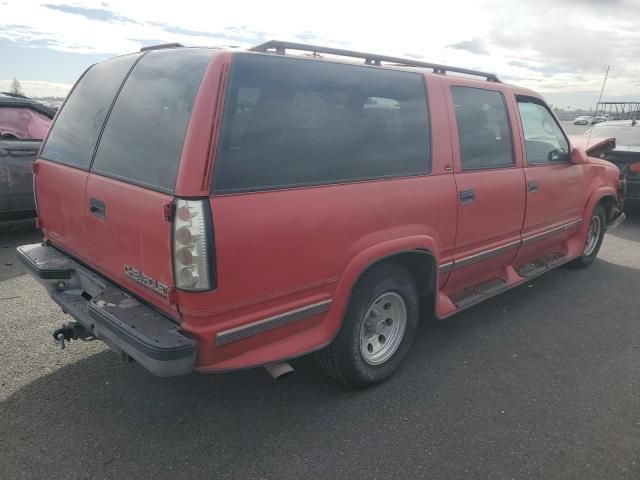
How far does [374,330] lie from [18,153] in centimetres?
502

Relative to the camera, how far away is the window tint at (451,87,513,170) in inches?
134

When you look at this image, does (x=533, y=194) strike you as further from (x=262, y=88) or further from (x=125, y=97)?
(x=125, y=97)

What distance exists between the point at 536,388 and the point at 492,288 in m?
0.97

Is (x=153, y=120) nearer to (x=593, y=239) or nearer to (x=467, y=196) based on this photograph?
(x=467, y=196)

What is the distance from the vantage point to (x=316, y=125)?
2.53 metres

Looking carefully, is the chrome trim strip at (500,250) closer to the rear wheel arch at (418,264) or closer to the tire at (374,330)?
the rear wheel arch at (418,264)

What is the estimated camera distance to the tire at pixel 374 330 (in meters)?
2.80

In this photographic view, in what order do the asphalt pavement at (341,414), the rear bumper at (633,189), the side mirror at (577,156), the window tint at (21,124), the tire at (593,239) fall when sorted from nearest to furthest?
1. the asphalt pavement at (341,414)
2. the side mirror at (577,156)
3. the tire at (593,239)
4. the window tint at (21,124)
5. the rear bumper at (633,189)

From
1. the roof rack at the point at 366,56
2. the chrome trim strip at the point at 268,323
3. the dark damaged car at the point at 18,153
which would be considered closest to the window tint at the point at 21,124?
the dark damaged car at the point at 18,153

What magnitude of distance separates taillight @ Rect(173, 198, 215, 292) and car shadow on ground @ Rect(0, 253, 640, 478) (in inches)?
38.1

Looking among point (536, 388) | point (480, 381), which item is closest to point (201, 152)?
point (480, 381)

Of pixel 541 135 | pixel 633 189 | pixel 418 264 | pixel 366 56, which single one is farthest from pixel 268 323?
pixel 633 189

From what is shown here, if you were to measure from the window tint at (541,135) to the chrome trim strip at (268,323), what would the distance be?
2552 mm

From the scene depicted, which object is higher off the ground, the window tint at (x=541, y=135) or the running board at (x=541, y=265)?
the window tint at (x=541, y=135)
